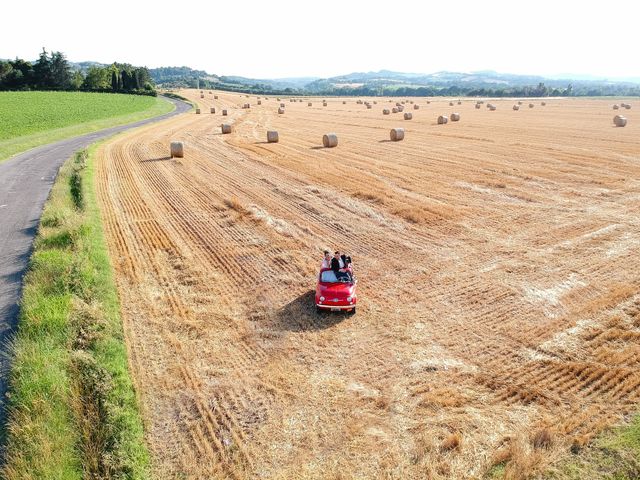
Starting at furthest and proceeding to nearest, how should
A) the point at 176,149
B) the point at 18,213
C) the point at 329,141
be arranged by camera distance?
the point at 329,141 → the point at 176,149 → the point at 18,213

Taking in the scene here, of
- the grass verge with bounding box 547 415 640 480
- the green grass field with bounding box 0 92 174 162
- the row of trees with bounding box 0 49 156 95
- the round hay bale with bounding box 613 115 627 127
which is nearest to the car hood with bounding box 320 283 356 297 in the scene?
the grass verge with bounding box 547 415 640 480

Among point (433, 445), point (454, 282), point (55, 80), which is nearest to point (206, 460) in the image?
point (433, 445)

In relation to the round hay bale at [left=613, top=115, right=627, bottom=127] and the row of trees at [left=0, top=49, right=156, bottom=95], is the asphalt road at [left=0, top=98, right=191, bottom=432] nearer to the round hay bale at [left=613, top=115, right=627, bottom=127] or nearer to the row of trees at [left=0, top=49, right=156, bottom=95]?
the round hay bale at [left=613, top=115, right=627, bottom=127]

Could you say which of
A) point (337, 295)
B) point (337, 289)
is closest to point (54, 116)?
point (337, 289)

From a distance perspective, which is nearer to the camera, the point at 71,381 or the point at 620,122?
the point at 71,381

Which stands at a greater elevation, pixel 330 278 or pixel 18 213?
pixel 18 213

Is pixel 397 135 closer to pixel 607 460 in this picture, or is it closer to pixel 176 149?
pixel 176 149

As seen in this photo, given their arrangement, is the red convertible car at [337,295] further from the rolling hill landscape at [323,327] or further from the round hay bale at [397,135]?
the round hay bale at [397,135]
